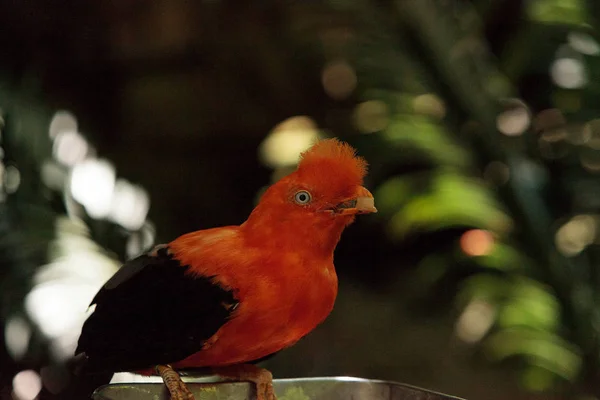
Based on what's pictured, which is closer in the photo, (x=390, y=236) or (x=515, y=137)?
(x=515, y=137)

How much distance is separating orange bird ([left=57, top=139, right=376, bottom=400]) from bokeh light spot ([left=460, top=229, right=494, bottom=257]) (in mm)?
862

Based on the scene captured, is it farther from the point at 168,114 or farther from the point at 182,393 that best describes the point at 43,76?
the point at 182,393

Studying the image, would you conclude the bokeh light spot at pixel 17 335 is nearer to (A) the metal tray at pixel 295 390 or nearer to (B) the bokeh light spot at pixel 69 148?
(B) the bokeh light spot at pixel 69 148

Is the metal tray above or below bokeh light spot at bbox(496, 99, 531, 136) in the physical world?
above

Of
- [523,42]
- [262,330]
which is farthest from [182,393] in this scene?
[523,42]

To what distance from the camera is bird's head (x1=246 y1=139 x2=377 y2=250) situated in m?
0.58

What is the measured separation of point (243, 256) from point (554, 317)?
93 centimetres

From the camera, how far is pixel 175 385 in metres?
0.55

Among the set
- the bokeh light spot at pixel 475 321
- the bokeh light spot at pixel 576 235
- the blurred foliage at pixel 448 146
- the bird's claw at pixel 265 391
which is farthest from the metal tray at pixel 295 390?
the bokeh light spot at pixel 475 321

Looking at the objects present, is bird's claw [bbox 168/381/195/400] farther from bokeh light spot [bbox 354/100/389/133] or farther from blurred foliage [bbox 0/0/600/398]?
bokeh light spot [bbox 354/100/389/133]

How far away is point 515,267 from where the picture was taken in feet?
4.45

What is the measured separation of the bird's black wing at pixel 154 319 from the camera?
0.57m

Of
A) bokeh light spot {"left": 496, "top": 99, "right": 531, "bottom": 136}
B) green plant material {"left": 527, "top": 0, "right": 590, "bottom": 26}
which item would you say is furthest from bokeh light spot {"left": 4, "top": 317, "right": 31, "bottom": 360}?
green plant material {"left": 527, "top": 0, "right": 590, "bottom": 26}

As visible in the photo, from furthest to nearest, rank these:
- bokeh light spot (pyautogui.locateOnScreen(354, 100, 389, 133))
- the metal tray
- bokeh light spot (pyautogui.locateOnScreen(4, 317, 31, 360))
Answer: bokeh light spot (pyautogui.locateOnScreen(354, 100, 389, 133))
bokeh light spot (pyautogui.locateOnScreen(4, 317, 31, 360))
the metal tray
